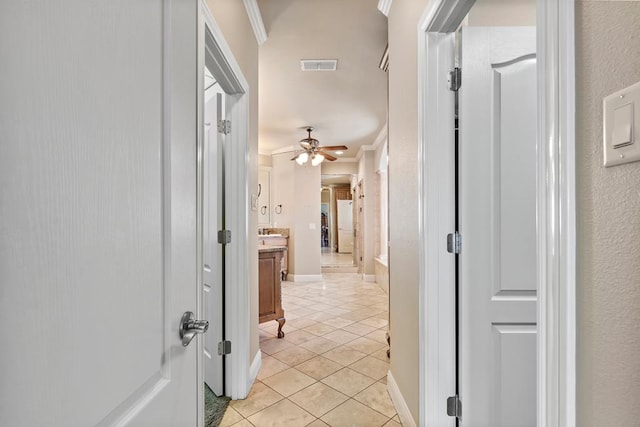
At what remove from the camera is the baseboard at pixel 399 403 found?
1701 millimetres

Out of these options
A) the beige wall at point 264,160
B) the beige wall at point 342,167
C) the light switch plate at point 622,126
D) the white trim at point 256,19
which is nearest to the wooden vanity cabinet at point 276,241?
the beige wall at point 264,160

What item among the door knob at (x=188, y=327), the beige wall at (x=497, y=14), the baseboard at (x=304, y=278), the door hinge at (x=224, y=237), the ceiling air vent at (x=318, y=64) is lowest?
the baseboard at (x=304, y=278)

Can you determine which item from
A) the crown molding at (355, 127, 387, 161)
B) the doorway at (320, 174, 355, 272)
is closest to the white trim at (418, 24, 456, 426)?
the crown molding at (355, 127, 387, 161)

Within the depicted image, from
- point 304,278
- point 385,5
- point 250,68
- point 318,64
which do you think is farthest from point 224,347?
point 304,278

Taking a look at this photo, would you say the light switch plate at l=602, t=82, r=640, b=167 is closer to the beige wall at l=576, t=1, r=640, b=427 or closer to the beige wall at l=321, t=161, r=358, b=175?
the beige wall at l=576, t=1, r=640, b=427

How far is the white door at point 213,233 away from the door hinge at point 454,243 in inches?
54.9

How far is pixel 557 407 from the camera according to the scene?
23.1 inches

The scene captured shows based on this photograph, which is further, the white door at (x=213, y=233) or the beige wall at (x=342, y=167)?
the beige wall at (x=342, y=167)

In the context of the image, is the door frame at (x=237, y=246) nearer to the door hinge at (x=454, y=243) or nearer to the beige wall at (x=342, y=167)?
the door hinge at (x=454, y=243)

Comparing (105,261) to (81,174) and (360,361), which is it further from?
(360,361)

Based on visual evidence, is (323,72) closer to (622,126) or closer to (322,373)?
(322,373)

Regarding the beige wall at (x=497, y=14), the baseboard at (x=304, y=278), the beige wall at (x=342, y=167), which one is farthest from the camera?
the beige wall at (x=342, y=167)

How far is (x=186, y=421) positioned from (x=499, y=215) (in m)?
1.34

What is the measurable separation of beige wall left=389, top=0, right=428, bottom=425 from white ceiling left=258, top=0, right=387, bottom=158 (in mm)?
557
